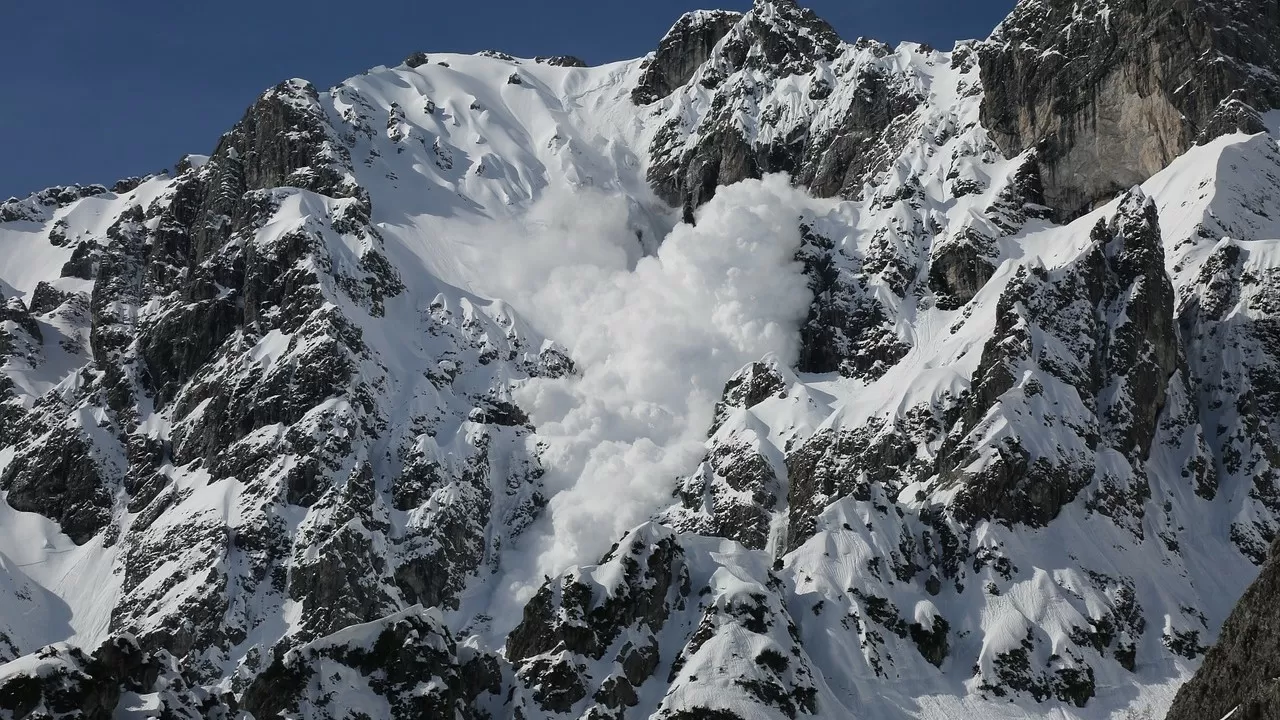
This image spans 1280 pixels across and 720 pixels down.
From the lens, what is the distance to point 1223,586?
636ft

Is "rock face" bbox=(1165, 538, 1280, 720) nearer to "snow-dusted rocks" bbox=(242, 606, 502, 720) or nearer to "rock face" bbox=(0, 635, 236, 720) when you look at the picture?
"rock face" bbox=(0, 635, 236, 720)

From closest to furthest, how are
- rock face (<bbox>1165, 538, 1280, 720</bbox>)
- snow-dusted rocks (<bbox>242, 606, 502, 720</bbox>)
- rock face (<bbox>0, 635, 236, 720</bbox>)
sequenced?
rock face (<bbox>1165, 538, 1280, 720</bbox>)
rock face (<bbox>0, 635, 236, 720</bbox>)
snow-dusted rocks (<bbox>242, 606, 502, 720</bbox>)

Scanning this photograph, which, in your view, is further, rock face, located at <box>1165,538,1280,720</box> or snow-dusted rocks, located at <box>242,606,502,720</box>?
snow-dusted rocks, located at <box>242,606,502,720</box>

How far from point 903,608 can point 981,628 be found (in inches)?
363

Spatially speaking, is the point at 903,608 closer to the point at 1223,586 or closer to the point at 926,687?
the point at 926,687

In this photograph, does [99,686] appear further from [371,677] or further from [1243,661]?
[1243,661]

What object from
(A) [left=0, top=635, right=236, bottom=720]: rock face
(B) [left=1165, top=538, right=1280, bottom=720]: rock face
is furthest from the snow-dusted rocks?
(B) [left=1165, top=538, right=1280, bottom=720]: rock face

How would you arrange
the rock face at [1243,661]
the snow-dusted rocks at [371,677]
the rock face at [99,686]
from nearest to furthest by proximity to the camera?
1. the rock face at [1243,661]
2. the rock face at [99,686]
3. the snow-dusted rocks at [371,677]

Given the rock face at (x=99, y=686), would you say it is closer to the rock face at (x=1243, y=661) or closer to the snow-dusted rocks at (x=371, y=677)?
the snow-dusted rocks at (x=371, y=677)

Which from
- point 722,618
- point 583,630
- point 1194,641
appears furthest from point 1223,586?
point 583,630

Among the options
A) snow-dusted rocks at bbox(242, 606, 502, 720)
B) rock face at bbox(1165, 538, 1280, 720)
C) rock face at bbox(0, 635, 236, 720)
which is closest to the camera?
rock face at bbox(1165, 538, 1280, 720)

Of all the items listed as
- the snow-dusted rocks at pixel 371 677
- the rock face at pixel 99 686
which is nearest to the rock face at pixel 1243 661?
the rock face at pixel 99 686

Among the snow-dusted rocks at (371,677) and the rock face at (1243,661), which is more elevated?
the snow-dusted rocks at (371,677)

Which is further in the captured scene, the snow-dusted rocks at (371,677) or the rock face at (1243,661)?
the snow-dusted rocks at (371,677)
